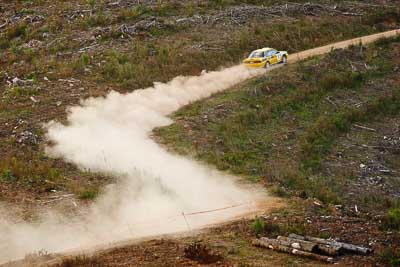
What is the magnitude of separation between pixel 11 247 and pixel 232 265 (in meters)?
6.82

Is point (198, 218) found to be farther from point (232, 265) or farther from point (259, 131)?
point (259, 131)

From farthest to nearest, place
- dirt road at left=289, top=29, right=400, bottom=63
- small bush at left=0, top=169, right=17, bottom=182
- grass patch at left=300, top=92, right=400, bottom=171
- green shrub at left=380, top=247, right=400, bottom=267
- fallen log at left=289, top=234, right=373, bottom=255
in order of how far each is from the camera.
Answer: dirt road at left=289, top=29, right=400, bottom=63, grass patch at left=300, top=92, right=400, bottom=171, small bush at left=0, top=169, right=17, bottom=182, fallen log at left=289, top=234, right=373, bottom=255, green shrub at left=380, top=247, right=400, bottom=267

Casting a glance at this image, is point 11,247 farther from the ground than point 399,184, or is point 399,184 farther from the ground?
point 11,247

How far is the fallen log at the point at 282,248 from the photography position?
1600 cm

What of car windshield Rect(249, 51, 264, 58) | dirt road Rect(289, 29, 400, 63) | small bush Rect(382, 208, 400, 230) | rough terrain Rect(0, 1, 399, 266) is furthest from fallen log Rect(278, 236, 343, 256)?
dirt road Rect(289, 29, 400, 63)

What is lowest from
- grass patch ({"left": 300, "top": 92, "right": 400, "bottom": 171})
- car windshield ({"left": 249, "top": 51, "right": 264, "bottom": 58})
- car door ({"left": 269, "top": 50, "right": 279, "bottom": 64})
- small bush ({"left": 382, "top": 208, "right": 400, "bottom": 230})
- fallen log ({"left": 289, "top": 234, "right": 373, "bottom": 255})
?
grass patch ({"left": 300, "top": 92, "right": 400, "bottom": 171})

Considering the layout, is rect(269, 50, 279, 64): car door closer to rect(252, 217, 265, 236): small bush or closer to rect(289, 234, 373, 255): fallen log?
rect(252, 217, 265, 236): small bush

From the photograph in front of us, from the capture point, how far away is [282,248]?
655 inches

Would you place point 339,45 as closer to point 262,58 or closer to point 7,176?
point 262,58

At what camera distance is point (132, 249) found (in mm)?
17219

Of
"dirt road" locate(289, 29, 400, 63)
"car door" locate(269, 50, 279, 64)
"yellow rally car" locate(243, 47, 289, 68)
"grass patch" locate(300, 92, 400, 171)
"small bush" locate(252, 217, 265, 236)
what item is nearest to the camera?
"small bush" locate(252, 217, 265, 236)

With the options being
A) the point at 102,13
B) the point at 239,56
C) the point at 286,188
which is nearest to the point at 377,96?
the point at 239,56

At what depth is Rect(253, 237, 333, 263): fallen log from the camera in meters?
16.0

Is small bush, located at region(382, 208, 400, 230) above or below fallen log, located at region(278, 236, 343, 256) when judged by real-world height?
below
